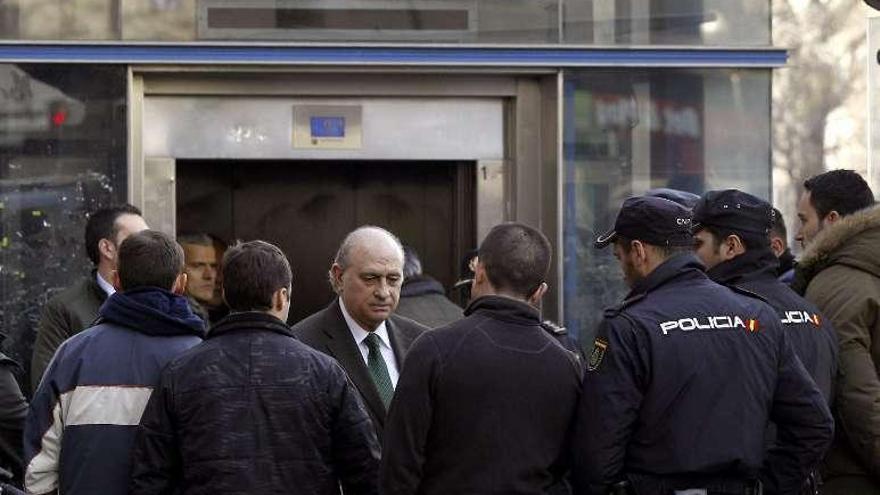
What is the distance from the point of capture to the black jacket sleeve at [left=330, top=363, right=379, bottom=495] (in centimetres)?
552

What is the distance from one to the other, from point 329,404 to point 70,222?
397cm

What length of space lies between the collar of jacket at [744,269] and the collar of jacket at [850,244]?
1.58 feet

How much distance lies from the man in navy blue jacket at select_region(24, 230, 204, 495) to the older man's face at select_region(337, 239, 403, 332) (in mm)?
805

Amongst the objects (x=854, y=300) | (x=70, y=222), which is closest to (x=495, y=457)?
(x=854, y=300)

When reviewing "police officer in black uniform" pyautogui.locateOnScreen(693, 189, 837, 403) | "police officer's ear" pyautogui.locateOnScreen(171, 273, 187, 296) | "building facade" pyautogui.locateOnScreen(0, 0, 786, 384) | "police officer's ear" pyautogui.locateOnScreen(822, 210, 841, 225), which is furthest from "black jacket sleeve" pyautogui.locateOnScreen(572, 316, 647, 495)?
"building facade" pyautogui.locateOnScreen(0, 0, 786, 384)

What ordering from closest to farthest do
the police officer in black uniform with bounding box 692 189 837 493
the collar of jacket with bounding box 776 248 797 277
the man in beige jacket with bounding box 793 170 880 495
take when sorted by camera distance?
the police officer in black uniform with bounding box 692 189 837 493 → the man in beige jacket with bounding box 793 170 880 495 → the collar of jacket with bounding box 776 248 797 277

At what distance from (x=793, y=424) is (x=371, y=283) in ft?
5.77

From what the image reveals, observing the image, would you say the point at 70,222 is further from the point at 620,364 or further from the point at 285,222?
the point at 620,364

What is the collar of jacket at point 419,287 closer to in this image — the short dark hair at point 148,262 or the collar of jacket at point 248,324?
the short dark hair at point 148,262

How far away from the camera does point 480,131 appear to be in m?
9.63

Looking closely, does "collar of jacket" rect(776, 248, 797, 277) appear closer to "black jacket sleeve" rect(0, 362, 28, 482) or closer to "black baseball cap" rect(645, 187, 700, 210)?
"black baseball cap" rect(645, 187, 700, 210)

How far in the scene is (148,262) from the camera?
590 cm

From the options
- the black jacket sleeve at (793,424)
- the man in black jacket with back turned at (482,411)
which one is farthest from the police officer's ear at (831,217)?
the man in black jacket with back turned at (482,411)

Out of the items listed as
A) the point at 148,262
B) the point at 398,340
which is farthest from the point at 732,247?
the point at 148,262
